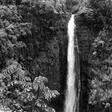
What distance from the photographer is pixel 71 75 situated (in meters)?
12.3

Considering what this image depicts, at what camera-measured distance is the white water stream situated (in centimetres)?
1185

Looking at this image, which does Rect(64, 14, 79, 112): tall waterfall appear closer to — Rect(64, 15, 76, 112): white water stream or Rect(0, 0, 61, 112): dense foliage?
Rect(64, 15, 76, 112): white water stream

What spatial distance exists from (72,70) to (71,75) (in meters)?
0.29

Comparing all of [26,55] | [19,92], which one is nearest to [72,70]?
[26,55]

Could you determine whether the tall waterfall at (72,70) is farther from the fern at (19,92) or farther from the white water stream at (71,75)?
the fern at (19,92)

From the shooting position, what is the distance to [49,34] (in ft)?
39.7

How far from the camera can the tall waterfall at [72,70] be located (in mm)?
11867

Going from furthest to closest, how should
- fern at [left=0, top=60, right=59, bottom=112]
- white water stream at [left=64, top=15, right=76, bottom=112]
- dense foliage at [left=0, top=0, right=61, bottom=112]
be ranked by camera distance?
white water stream at [left=64, top=15, right=76, bottom=112]
dense foliage at [left=0, top=0, right=61, bottom=112]
fern at [left=0, top=60, right=59, bottom=112]

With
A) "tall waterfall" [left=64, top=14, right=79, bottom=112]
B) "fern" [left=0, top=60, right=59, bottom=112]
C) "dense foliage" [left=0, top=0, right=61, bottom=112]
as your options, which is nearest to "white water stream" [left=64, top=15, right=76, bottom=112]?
"tall waterfall" [left=64, top=14, right=79, bottom=112]

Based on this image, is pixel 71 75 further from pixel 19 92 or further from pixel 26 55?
pixel 19 92

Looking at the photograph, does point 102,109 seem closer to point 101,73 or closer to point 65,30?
point 101,73

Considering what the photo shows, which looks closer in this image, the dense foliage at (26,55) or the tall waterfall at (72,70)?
the dense foliage at (26,55)

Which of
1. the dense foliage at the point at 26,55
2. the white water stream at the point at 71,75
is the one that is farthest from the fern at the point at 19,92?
the white water stream at the point at 71,75

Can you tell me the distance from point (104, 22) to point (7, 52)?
6.37 m
